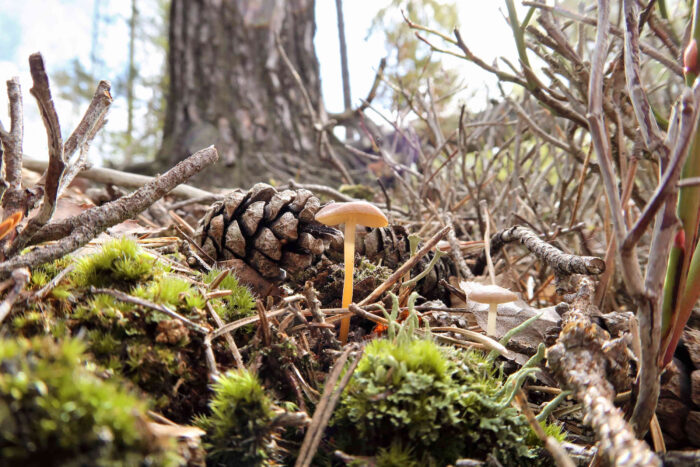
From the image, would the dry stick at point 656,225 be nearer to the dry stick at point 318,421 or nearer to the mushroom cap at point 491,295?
the mushroom cap at point 491,295

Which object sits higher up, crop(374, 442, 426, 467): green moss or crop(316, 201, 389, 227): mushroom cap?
crop(316, 201, 389, 227): mushroom cap

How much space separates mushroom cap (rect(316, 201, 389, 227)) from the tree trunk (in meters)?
2.77

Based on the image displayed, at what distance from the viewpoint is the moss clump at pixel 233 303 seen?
3.83ft

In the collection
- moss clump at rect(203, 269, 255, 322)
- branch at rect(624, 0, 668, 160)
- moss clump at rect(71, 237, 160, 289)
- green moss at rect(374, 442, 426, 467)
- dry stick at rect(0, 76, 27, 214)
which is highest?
branch at rect(624, 0, 668, 160)

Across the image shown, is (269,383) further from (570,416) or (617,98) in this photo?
Result: (617,98)

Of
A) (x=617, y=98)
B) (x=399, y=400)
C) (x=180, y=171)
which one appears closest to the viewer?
(x=399, y=400)

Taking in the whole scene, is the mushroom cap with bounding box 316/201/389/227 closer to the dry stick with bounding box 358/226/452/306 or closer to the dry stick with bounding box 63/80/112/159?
the dry stick with bounding box 358/226/452/306

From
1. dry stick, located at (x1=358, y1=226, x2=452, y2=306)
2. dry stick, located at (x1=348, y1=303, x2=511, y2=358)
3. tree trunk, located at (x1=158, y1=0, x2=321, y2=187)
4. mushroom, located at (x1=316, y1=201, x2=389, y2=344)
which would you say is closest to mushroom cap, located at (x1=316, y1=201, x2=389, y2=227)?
mushroom, located at (x1=316, y1=201, x2=389, y2=344)

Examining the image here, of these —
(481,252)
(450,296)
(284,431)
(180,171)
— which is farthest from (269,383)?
(481,252)

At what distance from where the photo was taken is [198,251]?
5.32ft

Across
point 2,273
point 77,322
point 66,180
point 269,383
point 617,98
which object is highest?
point 617,98

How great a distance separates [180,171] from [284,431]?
2.24ft

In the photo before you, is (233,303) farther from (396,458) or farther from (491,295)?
(491,295)

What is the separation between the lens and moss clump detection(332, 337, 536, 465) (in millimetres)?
858
